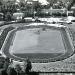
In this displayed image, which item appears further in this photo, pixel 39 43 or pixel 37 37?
pixel 37 37

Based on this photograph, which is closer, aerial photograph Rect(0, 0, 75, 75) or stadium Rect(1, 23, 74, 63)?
aerial photograph Rect(0, 0, 75, 75)

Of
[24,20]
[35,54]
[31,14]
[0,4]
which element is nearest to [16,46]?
[35,54]

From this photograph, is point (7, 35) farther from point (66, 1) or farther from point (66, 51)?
point (66, 1)

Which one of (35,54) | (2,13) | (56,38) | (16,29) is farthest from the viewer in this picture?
(2,13)

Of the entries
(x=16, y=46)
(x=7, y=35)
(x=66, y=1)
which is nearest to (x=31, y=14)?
(x=66, y=1)

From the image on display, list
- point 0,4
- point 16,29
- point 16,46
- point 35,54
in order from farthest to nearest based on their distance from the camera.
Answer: point 0,4
point 16,29
point 16,46
point 35,54

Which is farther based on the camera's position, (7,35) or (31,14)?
(31,14)

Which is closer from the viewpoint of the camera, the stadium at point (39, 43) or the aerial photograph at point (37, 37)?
the aerial photograph at point (37, 37)

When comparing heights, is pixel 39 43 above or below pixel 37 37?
above
